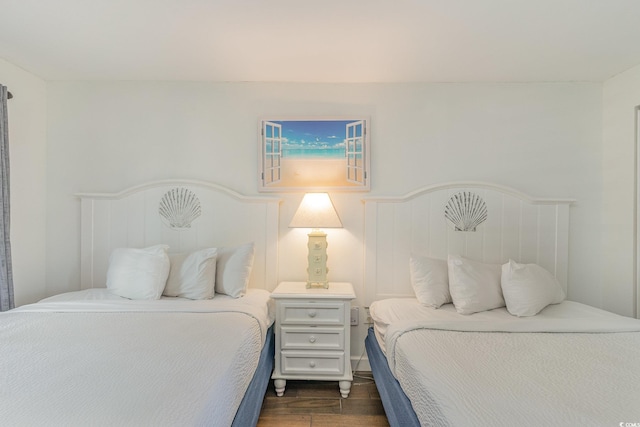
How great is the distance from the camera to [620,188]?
238 cm

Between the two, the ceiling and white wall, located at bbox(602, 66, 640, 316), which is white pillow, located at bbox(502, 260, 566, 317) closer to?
white wall, located at bbox(602, 66, 640, 316)

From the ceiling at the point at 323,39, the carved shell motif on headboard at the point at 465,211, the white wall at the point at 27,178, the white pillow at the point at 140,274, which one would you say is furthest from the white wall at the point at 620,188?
the white wall at the point at 27,178

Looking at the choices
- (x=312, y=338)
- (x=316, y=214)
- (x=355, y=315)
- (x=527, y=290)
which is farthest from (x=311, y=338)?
(x=527, y=290)

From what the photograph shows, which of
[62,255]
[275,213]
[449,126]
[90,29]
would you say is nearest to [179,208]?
[275,213]

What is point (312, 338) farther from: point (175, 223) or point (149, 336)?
point (175, 223)

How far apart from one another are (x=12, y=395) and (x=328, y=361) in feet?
5.17

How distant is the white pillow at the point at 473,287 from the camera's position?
1.99m

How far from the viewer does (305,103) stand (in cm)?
256

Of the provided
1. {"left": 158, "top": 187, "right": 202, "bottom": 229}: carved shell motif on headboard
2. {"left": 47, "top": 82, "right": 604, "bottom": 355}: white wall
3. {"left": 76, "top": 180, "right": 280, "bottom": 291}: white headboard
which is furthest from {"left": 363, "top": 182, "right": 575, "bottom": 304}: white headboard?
{"left": 158, "top": 187, "right": 202, "bottom": 229}: carved shell motif on headboard

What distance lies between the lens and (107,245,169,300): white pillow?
6.79 feet

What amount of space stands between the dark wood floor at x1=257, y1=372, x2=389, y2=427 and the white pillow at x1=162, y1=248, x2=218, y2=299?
811mm

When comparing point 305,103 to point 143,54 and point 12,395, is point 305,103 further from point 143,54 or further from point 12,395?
point 12,395

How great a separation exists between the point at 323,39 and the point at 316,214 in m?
1.10

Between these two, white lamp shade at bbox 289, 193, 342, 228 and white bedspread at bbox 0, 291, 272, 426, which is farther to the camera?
white lamp shade at bbox 289, 193, 342, 228
